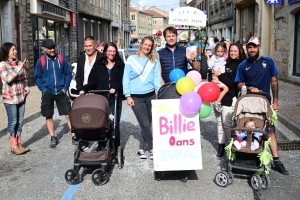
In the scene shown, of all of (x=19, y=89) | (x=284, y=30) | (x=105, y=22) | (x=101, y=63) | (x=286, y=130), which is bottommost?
(x=286, y=130)

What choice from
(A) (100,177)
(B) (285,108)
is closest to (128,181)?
(A) (100,177)

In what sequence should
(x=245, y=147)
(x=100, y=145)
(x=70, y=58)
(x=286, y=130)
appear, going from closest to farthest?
1. (x=245, y=147)
2. (x=100, y=145)
3. (x=286, y=130)
4. (x=70, y=58)

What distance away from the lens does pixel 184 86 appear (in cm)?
466

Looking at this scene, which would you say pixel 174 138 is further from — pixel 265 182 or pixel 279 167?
pixel 279 167

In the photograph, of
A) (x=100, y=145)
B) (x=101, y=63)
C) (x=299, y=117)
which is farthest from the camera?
(x=299, y=117)

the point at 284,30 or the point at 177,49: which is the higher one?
the point at 284,30

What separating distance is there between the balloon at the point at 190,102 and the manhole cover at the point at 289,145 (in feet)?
8.17

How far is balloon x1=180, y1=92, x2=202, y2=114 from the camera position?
4.44 m

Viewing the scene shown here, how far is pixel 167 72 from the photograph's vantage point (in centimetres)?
567

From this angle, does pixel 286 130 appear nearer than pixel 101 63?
No

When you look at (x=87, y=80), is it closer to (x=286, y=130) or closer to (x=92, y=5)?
(x=286, y=130)

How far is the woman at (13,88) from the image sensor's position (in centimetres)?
586

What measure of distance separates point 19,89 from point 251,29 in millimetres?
18620

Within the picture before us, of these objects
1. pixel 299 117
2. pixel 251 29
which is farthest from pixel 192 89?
pixel 251 29
